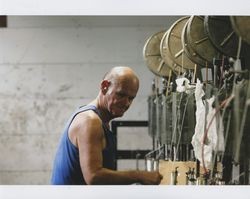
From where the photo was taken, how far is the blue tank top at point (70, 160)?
208 cm

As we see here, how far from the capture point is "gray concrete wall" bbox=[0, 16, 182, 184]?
2.16 meters

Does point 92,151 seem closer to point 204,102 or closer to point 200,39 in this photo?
point 204,102

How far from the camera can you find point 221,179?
2111mm

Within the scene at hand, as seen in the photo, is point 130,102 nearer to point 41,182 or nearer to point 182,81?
point 182,81

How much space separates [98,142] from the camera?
207 centimetres

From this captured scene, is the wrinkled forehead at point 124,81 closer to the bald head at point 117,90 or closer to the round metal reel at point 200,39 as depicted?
the bald head at point 117,90

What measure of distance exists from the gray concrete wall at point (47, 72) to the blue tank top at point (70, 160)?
48 millimetres

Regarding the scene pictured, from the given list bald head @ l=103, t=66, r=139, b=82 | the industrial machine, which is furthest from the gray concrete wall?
the industrial machine

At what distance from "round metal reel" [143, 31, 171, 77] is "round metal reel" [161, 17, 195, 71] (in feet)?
0.12

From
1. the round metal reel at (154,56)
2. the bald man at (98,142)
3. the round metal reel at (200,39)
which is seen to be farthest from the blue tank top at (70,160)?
the round metal reel at (200,39)

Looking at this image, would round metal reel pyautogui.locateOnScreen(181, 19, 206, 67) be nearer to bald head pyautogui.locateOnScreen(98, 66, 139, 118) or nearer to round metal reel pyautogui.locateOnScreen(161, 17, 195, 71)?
round metal reel pyautogui.locateOnScreen(161, 17, 195, 71)

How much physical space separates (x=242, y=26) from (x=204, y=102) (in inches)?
14.0
